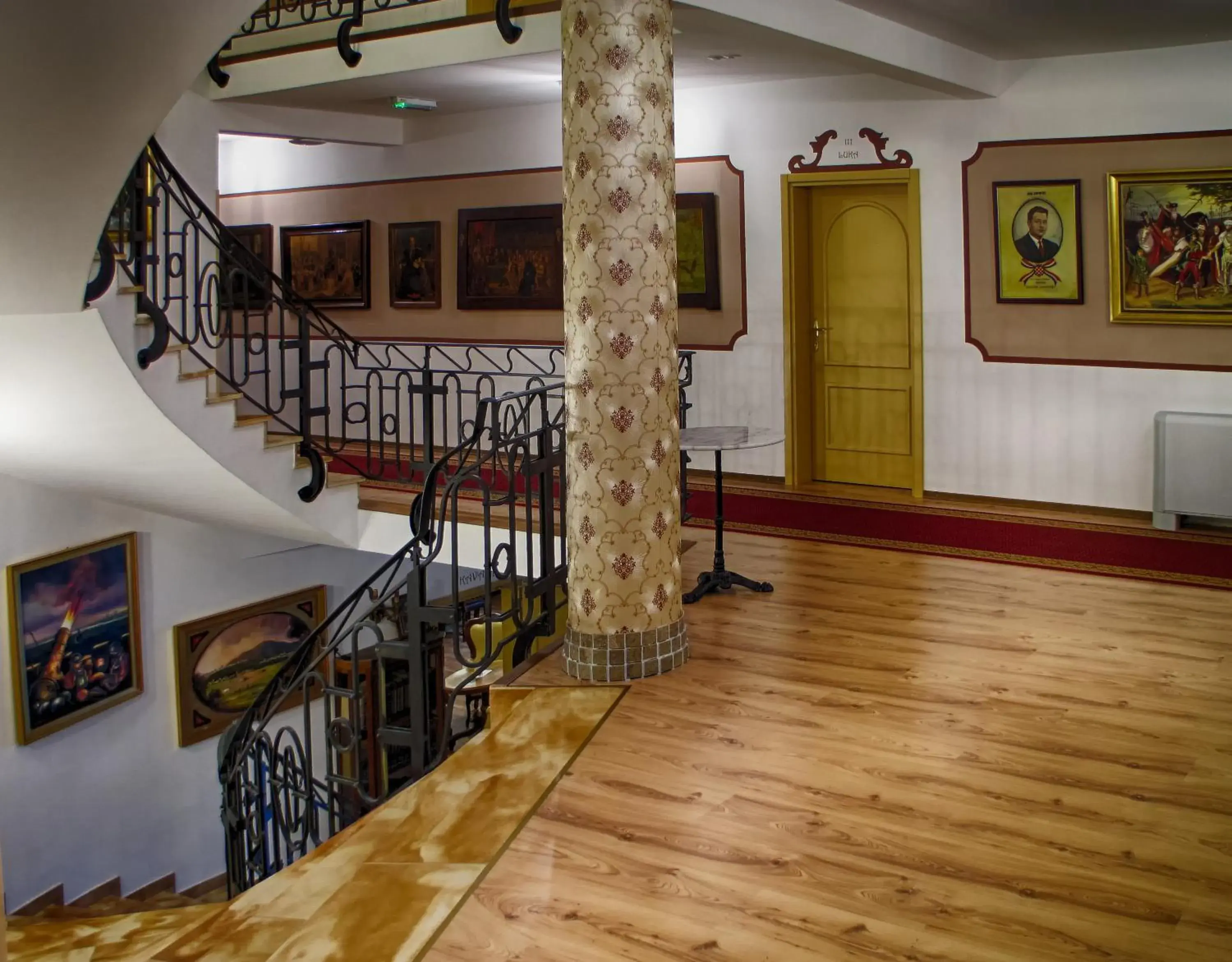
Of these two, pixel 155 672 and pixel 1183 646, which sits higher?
pixel 1183 646

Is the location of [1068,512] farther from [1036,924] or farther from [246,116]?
[246,116]

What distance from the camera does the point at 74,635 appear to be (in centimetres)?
876

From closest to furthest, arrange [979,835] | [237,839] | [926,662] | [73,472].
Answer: [979,835]
[926,662]
[237,839]
[73,472]

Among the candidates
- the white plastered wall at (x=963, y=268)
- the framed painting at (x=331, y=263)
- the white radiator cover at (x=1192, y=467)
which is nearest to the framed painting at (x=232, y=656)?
the framed painting at (x=331, y=263)

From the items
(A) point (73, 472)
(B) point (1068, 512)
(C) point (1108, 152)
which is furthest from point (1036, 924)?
(A) point (73, 472)

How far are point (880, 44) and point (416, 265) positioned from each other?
209 inches

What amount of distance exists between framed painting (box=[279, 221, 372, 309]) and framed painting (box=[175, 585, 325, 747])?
9.35 feet

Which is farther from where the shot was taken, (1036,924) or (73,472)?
(73,472)

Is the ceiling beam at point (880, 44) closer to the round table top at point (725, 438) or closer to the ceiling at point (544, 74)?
the ceiling at point (544, 74)

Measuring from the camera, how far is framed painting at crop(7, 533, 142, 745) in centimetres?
840

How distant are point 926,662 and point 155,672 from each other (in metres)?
5.99

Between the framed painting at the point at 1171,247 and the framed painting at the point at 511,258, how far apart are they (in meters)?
4.32

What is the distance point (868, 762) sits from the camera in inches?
191

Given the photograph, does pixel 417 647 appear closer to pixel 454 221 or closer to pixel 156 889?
pixel 156 889
